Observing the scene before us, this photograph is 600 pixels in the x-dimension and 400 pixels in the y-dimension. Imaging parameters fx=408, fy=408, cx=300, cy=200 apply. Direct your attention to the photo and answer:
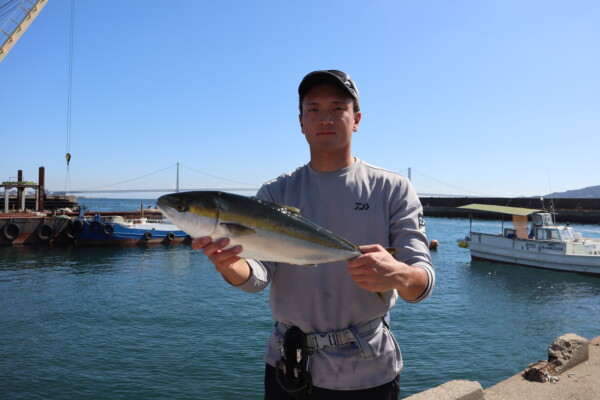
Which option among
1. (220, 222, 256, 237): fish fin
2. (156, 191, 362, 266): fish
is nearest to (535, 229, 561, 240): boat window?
(156, 191, 362, 266): fish

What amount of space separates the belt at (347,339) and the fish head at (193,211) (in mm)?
951

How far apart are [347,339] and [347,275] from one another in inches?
15.4

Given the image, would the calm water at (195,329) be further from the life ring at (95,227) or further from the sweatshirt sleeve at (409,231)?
the sweatshirt sleeve at (409,231)

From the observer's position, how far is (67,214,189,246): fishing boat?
123 feet

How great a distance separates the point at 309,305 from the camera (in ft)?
8.57

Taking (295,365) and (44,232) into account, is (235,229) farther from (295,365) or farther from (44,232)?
(44,232)

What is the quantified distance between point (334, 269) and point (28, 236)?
137ft

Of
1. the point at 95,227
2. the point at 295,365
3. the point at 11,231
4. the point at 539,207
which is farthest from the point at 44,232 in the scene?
the point at 539,207

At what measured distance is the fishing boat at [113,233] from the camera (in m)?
37.5

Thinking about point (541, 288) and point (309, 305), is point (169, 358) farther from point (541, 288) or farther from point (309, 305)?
point (541, 288)

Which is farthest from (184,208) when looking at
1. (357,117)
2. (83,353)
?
(83,353)

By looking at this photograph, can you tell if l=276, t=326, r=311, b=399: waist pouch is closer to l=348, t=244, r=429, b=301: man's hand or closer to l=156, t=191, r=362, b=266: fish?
l=156, t=191, r=362, b=266: fish

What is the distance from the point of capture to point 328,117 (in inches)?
105

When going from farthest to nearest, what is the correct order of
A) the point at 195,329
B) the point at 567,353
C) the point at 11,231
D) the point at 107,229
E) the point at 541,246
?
the point at 107,229 < the point at 11,231 < the point at 541,246 < the point at 195,329 < the point at 567,353
